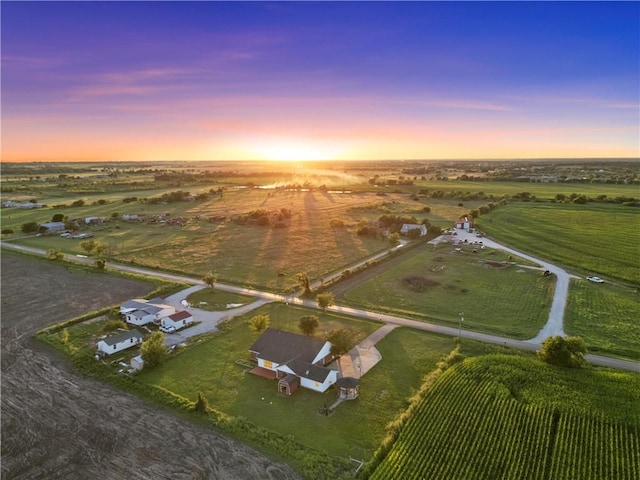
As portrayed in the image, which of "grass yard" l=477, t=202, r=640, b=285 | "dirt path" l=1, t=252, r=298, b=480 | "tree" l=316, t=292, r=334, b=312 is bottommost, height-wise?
"dirt path" l=1, t=252, r=298, b=480

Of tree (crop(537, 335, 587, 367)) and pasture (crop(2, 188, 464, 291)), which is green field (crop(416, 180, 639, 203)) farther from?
tree (crop(537, 335, 587, 367))

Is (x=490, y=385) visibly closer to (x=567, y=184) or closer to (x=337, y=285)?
(x=337, y=285)

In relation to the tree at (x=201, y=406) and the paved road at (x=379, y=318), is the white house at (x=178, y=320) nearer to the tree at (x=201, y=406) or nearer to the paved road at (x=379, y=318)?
the paved road at (x=379, y=318)

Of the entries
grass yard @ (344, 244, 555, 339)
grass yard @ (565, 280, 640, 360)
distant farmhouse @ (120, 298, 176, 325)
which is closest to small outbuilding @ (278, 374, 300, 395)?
grass yard @ (344, 244, 555, 339)

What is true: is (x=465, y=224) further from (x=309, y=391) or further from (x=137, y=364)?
(x=137, y=364)

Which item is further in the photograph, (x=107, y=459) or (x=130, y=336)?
(x=130, y=336)

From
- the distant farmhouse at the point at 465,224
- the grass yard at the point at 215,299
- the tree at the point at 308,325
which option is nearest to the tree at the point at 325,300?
the tree at the point at 308,325

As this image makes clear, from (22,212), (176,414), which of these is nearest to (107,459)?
(176,414)

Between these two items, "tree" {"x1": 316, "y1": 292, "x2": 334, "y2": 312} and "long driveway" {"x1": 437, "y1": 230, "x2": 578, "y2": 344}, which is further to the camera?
"tree" {"x1": 316, "y1": 292, "x2": 334, "y2": 312}
